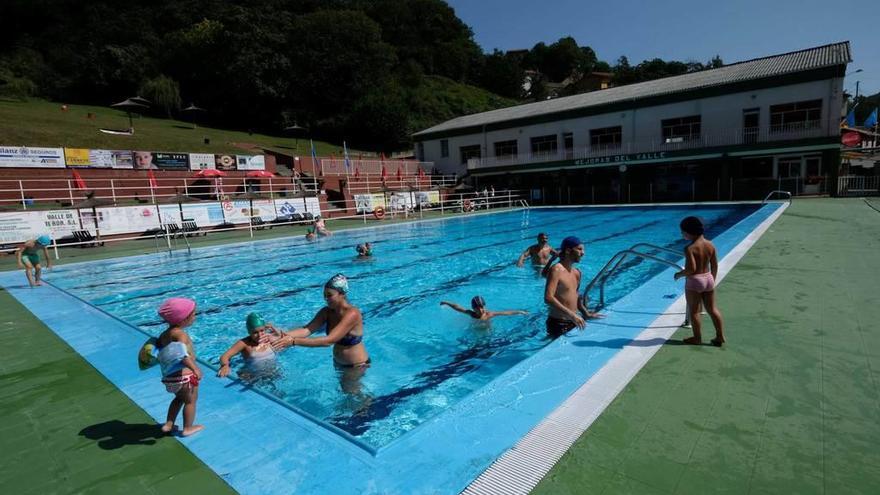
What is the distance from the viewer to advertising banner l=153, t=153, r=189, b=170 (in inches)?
1014

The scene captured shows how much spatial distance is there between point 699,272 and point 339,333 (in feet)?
11.7

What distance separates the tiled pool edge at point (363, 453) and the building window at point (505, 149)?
123 feet

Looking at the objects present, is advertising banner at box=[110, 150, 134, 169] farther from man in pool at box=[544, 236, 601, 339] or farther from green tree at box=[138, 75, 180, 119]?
green tree at box=[138, 75, 180, 119]

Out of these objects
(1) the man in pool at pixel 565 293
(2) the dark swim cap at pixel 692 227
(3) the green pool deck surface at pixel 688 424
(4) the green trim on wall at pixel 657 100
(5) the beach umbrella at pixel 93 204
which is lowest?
(3) the green pool deck surface at pixel 688 424

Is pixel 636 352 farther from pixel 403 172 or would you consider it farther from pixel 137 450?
pixel 403 172

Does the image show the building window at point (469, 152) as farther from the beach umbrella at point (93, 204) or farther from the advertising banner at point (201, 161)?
the beach umbrella at point (93, 204)

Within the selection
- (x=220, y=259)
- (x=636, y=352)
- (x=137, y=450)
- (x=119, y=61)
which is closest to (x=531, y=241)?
(x=220, y=259)

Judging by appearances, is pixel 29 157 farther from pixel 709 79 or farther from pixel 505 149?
pixel 709 79

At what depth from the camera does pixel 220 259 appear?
1465 centimetres

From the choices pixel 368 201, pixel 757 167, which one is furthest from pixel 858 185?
pixel 368 201

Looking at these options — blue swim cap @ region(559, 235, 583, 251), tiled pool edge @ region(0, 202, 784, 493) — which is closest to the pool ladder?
blue swim cap @ region(559, 235, 583, 251)

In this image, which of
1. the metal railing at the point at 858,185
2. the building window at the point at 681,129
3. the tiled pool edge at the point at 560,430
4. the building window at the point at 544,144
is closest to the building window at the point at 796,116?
the metal railing at the point at 858,185

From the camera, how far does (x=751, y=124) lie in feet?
94.5

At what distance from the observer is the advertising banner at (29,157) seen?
21.4 meters
